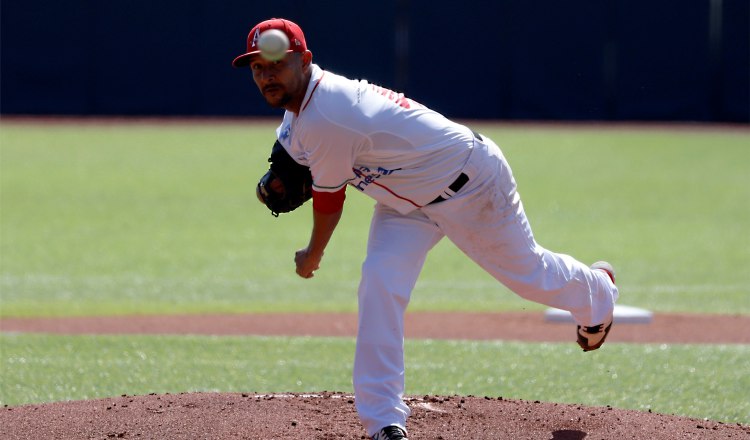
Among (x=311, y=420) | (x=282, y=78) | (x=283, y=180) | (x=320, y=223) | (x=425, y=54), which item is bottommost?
(x=425, y=54)

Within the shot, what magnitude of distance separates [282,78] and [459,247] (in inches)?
41.9

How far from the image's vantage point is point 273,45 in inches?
173

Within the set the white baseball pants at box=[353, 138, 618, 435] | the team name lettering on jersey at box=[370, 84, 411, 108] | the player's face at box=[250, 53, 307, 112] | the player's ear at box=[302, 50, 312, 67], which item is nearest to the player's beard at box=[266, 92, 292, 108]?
the player's face at box=[250, 53, 307, 112]

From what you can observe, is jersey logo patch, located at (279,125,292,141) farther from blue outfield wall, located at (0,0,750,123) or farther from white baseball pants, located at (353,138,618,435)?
blue outfield wall, located at (0,0,750,123)

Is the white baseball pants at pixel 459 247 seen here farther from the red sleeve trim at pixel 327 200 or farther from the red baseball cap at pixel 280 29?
the red baseball cap at pixel 280 29

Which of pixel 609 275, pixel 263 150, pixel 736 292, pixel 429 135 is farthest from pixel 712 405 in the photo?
pixel 263 150

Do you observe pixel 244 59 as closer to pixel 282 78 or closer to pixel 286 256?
pixel 282 78

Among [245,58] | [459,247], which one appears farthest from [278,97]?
[459,247]

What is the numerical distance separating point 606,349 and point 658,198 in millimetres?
9844

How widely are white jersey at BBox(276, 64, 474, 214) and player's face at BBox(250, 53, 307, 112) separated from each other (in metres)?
0.05

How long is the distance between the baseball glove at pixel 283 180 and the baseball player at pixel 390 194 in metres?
0.04

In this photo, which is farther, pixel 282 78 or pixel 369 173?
pixel 369 173

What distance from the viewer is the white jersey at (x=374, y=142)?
4.55 metres

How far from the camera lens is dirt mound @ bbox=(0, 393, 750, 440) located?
4922mm
